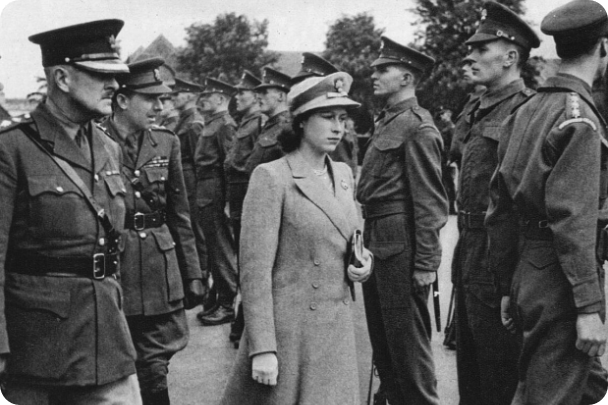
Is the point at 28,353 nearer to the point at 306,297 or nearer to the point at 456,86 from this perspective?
the point at 306,297

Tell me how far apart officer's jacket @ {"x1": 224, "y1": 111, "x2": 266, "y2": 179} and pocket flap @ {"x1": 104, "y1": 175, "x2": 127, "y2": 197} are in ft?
13.5

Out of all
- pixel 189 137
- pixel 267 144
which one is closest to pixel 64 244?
pixel 267 144

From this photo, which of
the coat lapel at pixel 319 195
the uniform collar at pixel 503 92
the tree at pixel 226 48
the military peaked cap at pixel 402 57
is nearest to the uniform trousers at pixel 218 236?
the military peaked cap at pixel 402 57

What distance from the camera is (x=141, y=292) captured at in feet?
15.5

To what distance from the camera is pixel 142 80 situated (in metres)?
4.93

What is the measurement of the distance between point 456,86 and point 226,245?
1293 cm

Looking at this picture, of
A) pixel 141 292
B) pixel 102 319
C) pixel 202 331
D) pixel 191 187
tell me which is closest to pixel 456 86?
pixel 191 187

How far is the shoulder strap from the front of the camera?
3.26 metres

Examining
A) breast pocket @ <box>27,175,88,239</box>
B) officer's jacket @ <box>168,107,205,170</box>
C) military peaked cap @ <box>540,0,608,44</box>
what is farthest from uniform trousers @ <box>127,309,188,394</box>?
officer's jacket @ <box>168,107,205,170</box>

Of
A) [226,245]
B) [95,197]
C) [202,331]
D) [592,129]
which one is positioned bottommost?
[202,331]

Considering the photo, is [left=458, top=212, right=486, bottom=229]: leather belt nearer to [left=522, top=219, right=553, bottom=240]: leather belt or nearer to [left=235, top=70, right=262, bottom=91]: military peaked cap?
[left=522, top=219, right=553, bottom=240]: leather belt

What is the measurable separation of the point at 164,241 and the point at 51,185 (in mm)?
1670

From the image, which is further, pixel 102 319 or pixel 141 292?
Result: pixel 141 292

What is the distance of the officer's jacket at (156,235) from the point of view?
4.72 m
